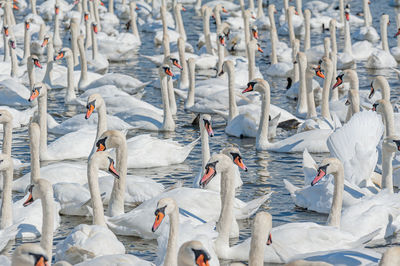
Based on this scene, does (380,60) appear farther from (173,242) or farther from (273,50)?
(173,242)

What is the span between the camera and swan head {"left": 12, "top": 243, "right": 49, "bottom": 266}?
673 cm

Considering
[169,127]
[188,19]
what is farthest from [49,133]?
[188,19]

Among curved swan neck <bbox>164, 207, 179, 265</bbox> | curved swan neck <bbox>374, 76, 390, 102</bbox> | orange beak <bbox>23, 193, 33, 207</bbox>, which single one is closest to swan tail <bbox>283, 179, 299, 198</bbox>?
curved swan neck <bbox>164, 207, 179, 265</bbox>

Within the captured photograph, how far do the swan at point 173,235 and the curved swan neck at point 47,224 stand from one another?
1120 millimetres

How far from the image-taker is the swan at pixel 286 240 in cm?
891

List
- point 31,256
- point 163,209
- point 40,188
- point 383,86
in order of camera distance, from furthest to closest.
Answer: point 383,86
point 40,188
point 163,209
point 31,256

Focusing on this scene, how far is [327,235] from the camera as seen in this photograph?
8.99m

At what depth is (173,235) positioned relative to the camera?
322 inches

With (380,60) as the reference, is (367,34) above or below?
below

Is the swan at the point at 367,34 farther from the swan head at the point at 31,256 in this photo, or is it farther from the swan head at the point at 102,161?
the swan head at the point at 31,256

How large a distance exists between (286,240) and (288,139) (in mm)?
5140

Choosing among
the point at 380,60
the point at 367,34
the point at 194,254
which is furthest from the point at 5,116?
the point at 367,34

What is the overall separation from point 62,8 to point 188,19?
5.11 meters

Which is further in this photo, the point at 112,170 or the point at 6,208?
the point at 6,208
